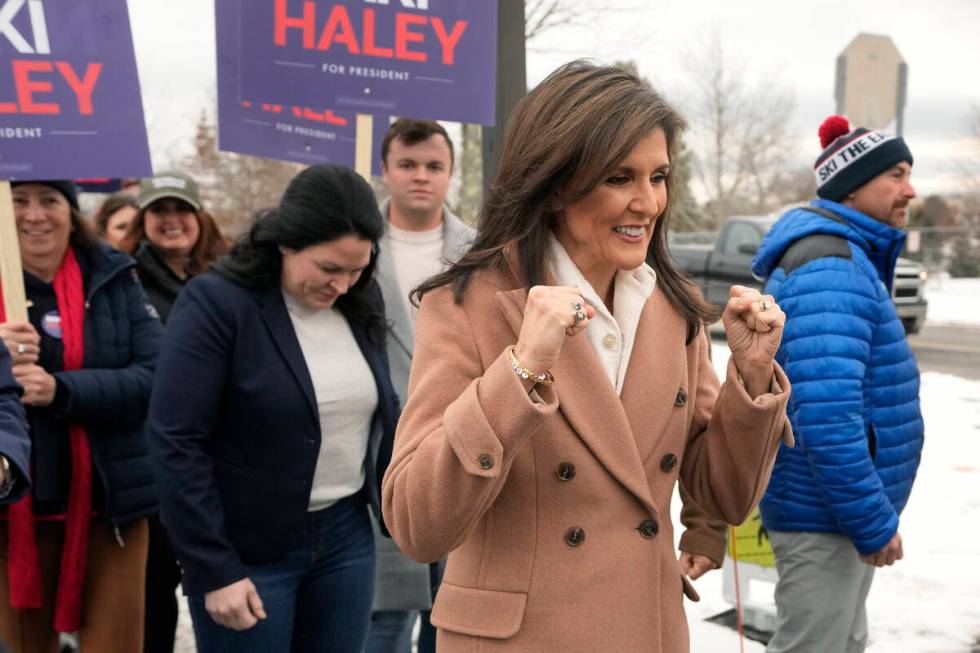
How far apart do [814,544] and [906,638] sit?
1.82 metres

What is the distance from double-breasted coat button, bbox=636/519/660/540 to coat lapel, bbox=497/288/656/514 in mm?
26

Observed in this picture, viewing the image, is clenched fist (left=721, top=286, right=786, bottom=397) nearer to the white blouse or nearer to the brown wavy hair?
the white blouse

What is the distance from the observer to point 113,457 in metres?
3.42

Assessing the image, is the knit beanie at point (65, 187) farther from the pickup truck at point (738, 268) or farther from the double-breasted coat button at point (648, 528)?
A: the pickup truck at point (738, 268)

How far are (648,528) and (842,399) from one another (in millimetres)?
1353

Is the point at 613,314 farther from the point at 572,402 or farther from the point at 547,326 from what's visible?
the point at 547,326

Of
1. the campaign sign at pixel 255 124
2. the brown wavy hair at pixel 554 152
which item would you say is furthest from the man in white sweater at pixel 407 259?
the brown wavy hair at pixel 554 152

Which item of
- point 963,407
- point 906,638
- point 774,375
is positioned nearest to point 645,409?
point 774,375

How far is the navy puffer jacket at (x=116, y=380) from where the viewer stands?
3332 mm

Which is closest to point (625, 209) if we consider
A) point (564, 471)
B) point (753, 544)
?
point (564, 471)

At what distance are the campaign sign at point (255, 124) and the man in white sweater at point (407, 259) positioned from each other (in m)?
0.42

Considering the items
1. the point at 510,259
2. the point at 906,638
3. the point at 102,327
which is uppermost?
the point at 510,259

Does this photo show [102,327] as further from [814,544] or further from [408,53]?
[814,544]

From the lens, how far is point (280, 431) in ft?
8.98
